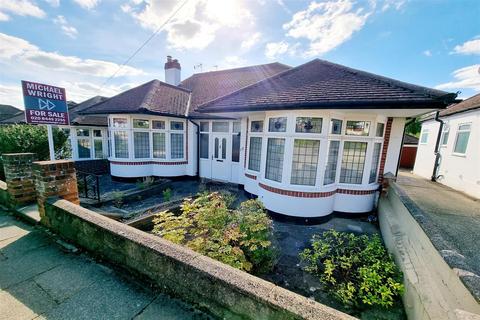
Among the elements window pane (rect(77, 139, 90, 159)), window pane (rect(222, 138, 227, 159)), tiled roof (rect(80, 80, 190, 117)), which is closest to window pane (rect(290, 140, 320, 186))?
window pane (rect(222, 138, 227, 159))

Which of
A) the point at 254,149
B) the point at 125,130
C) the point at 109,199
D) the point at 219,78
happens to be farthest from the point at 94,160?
the point at 254,149

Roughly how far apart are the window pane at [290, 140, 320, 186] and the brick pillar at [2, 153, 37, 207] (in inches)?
223

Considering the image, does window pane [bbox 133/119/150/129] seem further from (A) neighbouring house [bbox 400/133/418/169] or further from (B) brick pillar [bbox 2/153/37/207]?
(A) neighbouring house [bbox 400/133/418/169]

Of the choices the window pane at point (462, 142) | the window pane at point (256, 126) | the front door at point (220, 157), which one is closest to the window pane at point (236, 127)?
the front door at point (220, 157)

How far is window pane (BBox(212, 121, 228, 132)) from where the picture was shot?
8.50 meters

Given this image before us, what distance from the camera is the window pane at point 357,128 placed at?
5.55 metres

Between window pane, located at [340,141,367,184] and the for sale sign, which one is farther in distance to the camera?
window pane, located at [340,141,367,184]

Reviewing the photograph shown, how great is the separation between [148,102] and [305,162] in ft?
23.6

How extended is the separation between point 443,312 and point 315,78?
5790 millimetres

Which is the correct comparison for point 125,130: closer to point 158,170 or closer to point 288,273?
point 158,170

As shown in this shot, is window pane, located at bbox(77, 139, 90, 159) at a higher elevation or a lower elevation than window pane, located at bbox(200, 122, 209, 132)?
lower

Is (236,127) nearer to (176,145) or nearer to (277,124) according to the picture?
(277,124)

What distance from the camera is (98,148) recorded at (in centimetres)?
1173

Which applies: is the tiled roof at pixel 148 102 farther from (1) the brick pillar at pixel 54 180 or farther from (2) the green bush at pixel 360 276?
(2) the green bush at pixel 360 276
